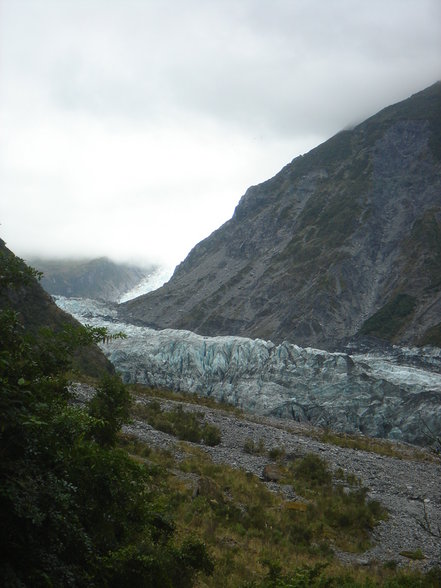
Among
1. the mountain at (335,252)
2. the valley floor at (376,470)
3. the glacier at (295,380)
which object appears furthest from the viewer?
the mountain at (335,252)

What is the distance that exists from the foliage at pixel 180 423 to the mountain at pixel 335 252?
54.5m

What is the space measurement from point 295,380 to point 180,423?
1063 inches

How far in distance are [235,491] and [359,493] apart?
4784mm

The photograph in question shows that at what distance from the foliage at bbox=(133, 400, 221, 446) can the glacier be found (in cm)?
1849

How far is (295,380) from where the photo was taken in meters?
51.1

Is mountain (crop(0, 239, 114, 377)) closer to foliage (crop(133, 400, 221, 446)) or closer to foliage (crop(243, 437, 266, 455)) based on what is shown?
foliage (crop(133, 400, 221, 446))

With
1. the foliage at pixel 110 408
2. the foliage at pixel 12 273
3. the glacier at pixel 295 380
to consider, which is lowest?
the glacier at pixel 295 380

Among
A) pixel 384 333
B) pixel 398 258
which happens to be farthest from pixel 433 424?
pixel 398 258

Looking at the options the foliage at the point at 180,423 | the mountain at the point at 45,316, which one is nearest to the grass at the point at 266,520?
the foliage at the point at 180,423

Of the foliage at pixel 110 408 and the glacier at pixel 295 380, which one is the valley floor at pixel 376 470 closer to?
the foliage at pixel 110 408

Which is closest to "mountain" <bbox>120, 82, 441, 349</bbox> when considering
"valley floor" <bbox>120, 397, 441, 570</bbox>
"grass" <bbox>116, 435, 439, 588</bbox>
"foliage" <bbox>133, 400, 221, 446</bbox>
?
"valley floor" <bbox>120, 397, 441, 570</bbox>

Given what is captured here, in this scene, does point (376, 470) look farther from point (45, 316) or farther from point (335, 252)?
point (335, 252)

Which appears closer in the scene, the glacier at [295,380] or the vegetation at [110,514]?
the vegetation at [110,514]

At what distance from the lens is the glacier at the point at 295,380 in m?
43.9
